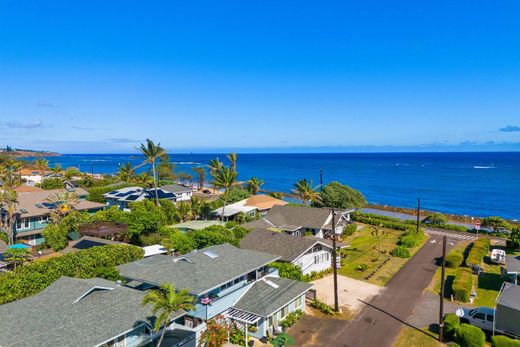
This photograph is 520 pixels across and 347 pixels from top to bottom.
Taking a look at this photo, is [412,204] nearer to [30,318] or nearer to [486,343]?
[486,343]

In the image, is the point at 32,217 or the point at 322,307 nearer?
the point at 322,307

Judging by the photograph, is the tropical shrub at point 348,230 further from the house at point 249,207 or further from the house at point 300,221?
the house at point 249,207

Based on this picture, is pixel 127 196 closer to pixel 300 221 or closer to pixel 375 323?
pixel 300 221

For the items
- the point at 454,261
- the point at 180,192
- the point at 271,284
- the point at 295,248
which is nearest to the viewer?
the point at 271,284

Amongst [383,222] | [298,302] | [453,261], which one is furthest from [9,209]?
[383,222]

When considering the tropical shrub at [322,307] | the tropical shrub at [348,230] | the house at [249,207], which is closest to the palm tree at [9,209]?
the house at [249,207]

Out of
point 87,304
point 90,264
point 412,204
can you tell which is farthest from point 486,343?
point 412,204
